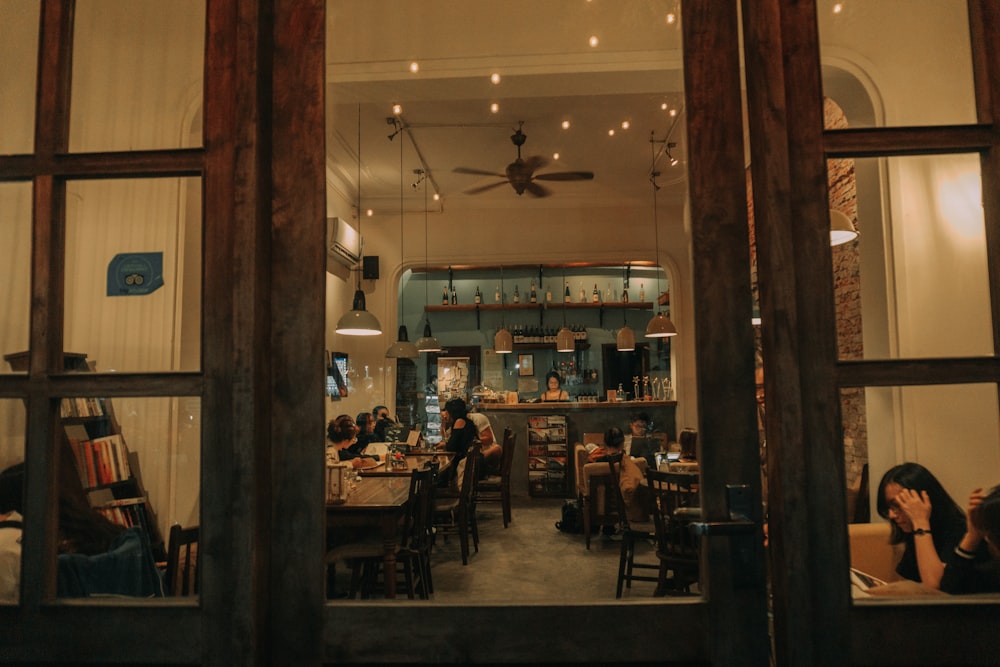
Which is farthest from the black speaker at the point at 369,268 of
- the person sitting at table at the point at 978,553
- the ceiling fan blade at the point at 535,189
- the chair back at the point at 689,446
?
the person sitting at table at the point at 978,553

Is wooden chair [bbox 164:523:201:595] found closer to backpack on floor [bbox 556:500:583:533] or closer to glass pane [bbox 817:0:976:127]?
glass pane [bbox 817:0:976:127]

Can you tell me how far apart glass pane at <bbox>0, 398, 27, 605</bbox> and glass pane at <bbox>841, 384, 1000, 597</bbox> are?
1694 mm

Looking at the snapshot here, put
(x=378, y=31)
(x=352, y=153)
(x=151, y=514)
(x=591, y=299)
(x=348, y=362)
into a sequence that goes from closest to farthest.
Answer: (x=151, y=514), (x=378, y=31), (x=352, y=153), (x=348, y=362), (x=591, y=299)

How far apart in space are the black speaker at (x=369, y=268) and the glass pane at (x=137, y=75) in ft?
27.5

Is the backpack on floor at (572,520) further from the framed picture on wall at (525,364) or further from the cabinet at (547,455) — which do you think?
the framed picture on wall at (525,364)

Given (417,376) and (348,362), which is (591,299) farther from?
(348,362)

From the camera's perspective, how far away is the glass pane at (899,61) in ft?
4.43

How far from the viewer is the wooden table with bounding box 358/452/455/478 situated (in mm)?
5969

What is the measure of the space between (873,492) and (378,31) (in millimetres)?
3901

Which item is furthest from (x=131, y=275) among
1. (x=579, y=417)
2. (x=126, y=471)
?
(x=579, y=417)

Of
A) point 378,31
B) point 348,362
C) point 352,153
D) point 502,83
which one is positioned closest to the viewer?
point 378,31

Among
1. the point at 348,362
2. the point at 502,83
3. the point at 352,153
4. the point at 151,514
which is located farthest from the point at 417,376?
the point at 151,514

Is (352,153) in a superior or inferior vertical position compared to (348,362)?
superior

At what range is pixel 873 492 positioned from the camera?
4.79ft
